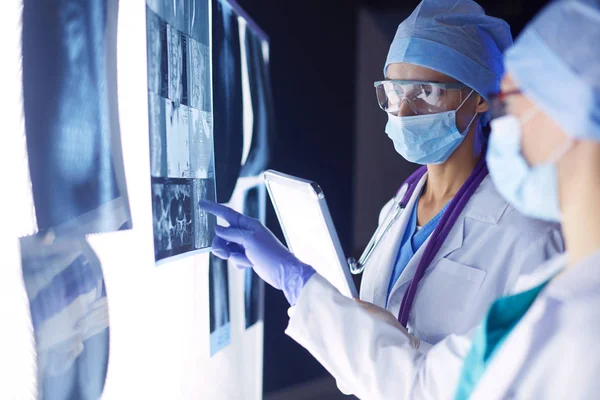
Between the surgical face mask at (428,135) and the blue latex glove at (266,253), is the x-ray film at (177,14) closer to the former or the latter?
the blue latex glove at (266,253)

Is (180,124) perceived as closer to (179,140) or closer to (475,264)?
(179,140)

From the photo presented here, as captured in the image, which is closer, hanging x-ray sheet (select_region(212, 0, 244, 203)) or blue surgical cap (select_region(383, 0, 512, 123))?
blue surgical cap (select_region(383, 0, 512, 123))

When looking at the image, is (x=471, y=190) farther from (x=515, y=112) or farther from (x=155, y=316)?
(x=155, y=316)

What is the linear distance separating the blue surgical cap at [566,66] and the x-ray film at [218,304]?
106cm

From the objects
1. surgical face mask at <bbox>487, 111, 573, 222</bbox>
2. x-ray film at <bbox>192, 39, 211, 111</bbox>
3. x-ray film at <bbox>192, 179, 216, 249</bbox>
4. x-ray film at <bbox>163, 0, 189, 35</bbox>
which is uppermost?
x-ray film at <bbox>163, 0, 189, 35</bbox>

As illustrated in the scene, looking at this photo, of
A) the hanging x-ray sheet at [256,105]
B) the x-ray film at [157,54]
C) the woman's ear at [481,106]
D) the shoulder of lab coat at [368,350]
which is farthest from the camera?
the hanging x-ray sheet at [256,105]

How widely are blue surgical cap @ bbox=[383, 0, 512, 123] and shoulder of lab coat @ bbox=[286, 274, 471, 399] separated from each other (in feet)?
2.09

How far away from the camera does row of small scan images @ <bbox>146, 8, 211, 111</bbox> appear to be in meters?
1.17

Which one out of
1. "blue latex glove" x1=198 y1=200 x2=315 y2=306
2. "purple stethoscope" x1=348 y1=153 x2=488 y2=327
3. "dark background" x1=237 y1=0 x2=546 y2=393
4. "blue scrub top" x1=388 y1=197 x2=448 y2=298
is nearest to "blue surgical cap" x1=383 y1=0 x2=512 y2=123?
"purple stethoscope" x1=348 y1=153 x2=488 y2=327

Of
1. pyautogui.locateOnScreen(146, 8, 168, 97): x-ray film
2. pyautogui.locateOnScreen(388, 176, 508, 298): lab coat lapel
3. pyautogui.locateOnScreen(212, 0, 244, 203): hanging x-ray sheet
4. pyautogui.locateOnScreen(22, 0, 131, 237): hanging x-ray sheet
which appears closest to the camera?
pyautogui.locateOnScreen(22, 0, 131, 237): hanging x-ray sheet

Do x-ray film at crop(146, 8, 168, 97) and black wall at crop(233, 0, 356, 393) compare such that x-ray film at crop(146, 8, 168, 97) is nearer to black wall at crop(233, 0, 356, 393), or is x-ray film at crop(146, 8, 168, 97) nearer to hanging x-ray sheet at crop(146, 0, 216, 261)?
hanging x-ray sheet at crop(146, 0, 216, 261)

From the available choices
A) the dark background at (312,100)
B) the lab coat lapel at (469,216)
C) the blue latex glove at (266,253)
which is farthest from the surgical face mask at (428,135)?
the dark background at (312,100)

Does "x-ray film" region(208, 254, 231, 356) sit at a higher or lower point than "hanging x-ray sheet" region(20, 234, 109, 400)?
lower

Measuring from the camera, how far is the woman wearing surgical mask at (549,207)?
0.78 meters
